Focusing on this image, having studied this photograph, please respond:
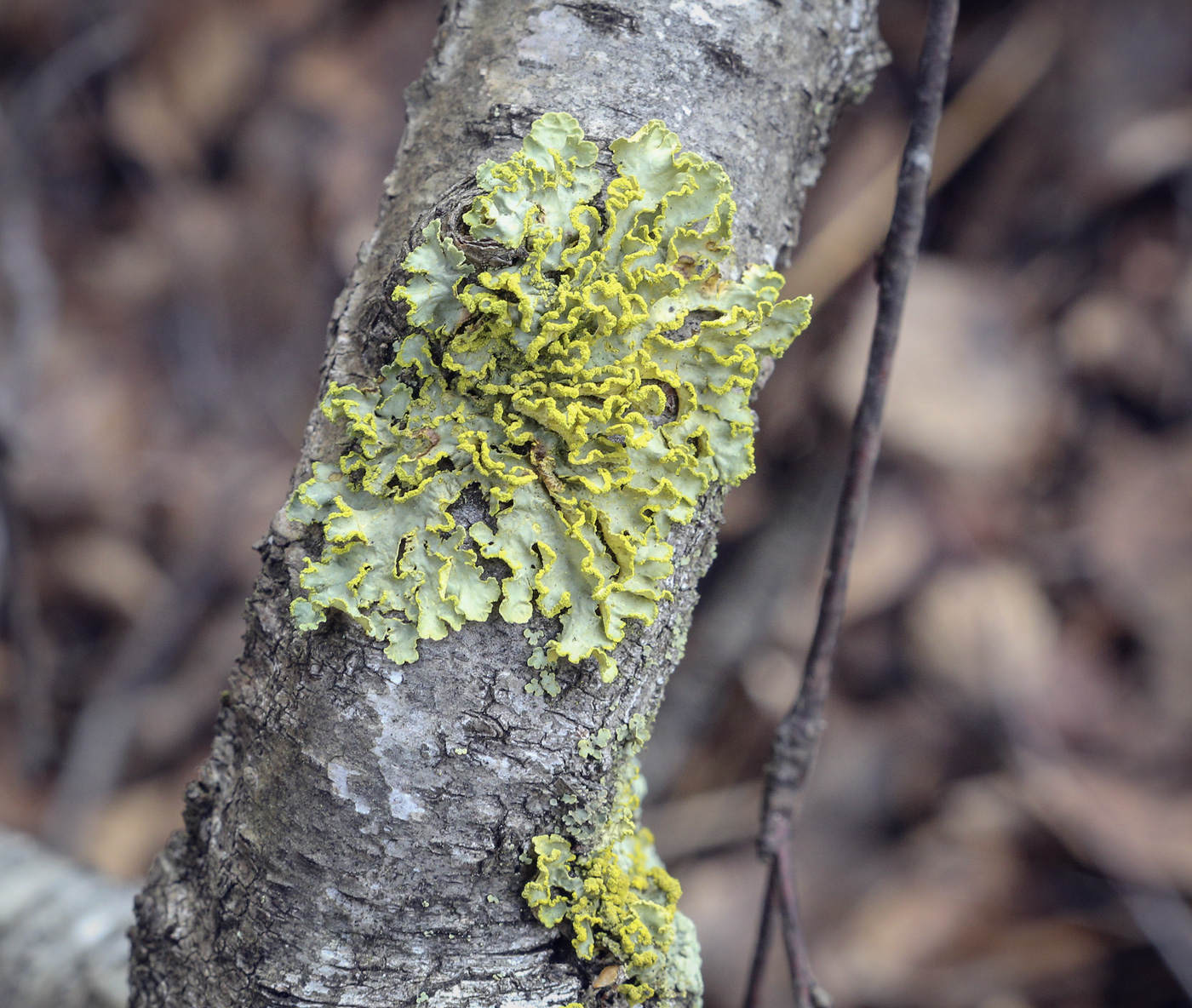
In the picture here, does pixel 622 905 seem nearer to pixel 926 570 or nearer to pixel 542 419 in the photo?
pixel 542 419

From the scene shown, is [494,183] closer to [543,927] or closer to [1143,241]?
[543,927]

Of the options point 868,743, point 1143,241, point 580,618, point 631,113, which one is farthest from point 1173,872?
point 631,113

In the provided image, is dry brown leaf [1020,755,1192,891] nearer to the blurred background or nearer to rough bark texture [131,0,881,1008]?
the blurred background

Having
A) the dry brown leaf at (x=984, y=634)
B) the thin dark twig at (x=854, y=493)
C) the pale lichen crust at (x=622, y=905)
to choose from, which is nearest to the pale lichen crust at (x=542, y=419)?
the pale lichen crust at (x=622, y=905)

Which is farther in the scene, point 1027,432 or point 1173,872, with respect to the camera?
point 1027,432

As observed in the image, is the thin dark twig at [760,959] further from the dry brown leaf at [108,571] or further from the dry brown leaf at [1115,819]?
the dry brown leaf at [108,571]
